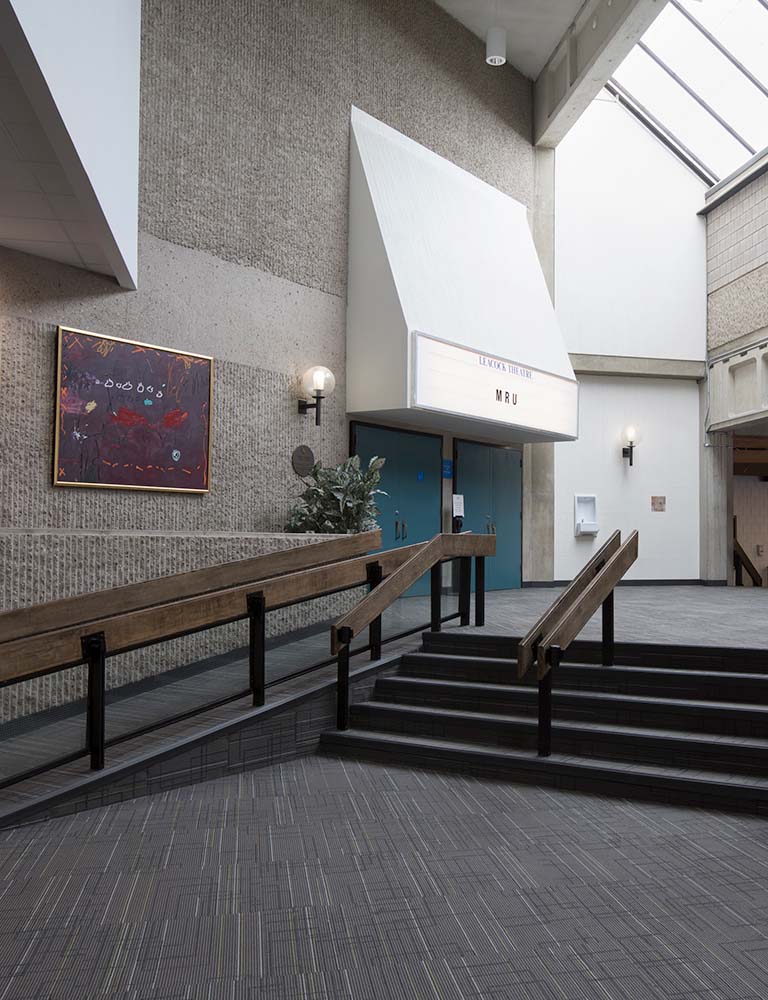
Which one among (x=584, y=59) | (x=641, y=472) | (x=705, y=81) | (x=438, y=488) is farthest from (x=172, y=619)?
(x=705, y=81)

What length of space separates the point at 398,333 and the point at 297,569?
3.71 m

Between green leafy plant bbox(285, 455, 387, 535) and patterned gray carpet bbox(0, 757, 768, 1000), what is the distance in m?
3.62

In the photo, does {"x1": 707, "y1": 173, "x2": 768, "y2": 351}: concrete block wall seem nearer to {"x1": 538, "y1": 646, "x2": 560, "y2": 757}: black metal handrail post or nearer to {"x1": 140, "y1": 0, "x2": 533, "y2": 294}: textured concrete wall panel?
{"x1": 140, "y1": 0, "x2": 533, "y2": 294}: textured concrete wall panel

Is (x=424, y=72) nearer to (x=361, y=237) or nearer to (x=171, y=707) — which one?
(x=361, y=237)

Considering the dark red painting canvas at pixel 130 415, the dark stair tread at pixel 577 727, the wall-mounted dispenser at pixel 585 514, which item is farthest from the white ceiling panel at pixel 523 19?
the dark stair tread at pixel 577 727

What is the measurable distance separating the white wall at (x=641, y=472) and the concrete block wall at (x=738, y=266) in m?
1.10

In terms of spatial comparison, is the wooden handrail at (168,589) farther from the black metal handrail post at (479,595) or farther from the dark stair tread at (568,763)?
the dark stair tread at (568,763)

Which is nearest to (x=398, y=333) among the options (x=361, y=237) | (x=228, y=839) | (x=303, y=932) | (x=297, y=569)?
(x=361, y=237)

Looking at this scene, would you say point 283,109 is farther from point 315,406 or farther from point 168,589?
point 168,589

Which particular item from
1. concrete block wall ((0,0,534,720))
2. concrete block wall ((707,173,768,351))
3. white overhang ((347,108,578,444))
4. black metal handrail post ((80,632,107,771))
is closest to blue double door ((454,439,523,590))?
white overhang ((347,108,578,444))

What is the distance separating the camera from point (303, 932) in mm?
2830

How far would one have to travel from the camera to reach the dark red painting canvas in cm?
650

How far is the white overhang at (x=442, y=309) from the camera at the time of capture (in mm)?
8812

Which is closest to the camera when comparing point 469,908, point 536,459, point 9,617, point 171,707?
point 469,908
